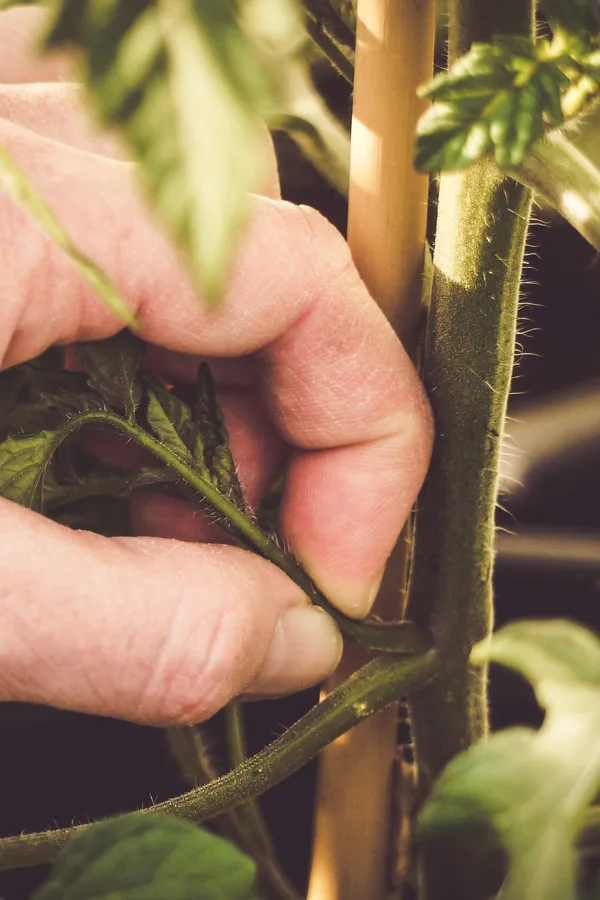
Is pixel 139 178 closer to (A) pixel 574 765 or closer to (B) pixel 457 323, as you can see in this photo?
(A) pixel 574 765

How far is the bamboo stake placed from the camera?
0.31m

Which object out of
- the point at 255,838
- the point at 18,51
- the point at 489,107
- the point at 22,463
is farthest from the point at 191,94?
the point at 255,838

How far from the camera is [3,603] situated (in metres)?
0.27

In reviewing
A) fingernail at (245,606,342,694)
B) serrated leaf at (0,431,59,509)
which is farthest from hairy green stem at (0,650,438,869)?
serrated leaf at (0,431,59,509)

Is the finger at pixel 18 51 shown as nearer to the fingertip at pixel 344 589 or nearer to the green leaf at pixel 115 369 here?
the green leaf at pixel 115 369

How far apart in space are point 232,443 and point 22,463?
0.11 meters

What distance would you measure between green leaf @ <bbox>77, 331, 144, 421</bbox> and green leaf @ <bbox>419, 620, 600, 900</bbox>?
0.18 metres

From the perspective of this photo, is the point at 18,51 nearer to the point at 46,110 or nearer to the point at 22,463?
the point at 46,110

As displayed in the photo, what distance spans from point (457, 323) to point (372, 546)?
0.09 metres

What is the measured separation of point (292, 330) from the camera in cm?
32

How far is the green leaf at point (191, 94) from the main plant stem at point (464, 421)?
0.64ft

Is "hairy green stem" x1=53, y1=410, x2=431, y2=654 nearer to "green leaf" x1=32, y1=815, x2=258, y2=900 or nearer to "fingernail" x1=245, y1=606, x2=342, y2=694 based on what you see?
"fingernail" x1=245, y1=606, x2=342, y2=694

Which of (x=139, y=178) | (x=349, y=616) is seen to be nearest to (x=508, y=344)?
(x=349, y=616)

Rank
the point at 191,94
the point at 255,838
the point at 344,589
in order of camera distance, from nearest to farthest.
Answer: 1. the point at 191,94
2. the point at 344,589
3. the point at 255,838
